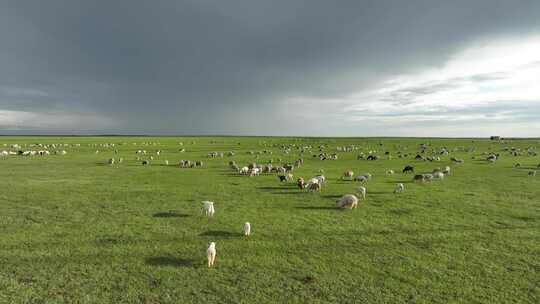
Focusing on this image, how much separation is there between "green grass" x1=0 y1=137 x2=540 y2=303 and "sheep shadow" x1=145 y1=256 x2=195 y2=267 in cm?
9

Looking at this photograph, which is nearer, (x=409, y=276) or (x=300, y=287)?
(x=300, y=287)

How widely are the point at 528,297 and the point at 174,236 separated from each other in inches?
584

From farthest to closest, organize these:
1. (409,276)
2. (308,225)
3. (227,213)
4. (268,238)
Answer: (227,213), (308,225), (268,238), (409,276)

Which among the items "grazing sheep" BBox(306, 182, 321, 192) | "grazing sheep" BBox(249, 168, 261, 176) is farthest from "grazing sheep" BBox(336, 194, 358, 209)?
"grazing sheep" BBox(249, 168, 261, 176)

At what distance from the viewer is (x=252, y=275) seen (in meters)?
11.3

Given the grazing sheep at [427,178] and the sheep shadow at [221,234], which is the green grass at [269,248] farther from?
the grazing sheep at [427,178]

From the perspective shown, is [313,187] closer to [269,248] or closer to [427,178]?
[269,248]

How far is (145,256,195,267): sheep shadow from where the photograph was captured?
1201 cm

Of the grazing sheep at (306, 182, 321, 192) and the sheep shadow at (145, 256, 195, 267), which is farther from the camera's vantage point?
the grazing sheep at (306, 182, 321, 192)

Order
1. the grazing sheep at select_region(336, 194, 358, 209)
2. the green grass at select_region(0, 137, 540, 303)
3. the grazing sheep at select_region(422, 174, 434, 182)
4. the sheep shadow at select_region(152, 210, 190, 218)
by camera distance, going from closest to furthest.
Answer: the green grass at select_region(0, 137, 540, 303), the sheep shadow at select_region(152, 210, 190, 218), the grazing sheep at select_region(336, 194, 358, 209), the grazing sheep at select_region(422, 174, 434, 182)

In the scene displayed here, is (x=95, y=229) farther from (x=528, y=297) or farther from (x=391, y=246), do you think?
(x=528, y=297)

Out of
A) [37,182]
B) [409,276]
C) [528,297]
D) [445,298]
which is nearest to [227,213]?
[409,276]

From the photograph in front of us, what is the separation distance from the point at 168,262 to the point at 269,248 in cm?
455

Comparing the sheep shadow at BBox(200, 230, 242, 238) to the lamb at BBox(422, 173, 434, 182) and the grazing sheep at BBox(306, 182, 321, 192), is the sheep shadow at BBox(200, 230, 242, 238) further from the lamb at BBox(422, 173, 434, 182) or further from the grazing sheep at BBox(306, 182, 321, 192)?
the lamb at BBox(422, 173, 434, 182)
